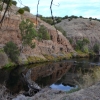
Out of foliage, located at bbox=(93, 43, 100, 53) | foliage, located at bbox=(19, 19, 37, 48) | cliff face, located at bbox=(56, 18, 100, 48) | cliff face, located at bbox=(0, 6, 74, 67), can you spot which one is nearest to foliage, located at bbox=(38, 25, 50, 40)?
cliff face, located at bbox=(0, 6, 74, 67)

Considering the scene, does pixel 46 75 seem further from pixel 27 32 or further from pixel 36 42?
pixel 36 42

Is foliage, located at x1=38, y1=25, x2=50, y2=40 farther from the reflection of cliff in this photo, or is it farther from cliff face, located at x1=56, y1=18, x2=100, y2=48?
cliff face, located at x1=56, y1=18, x2=100, y2=48

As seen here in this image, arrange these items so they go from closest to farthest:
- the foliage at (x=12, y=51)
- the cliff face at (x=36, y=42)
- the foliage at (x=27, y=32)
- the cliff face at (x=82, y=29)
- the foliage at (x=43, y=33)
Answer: the foliage at (x=12, y=51) → the foliage at (x=27, y=32) → the cliff face at (x=36, y=42) → the foliage at (x=43, y=33) → the cliff face at (x=82, y=29)

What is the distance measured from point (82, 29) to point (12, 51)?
46283 mm

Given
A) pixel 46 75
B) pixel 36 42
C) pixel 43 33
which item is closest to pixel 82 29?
pixel 43 33

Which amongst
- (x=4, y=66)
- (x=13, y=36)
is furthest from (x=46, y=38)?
(x=4, y=66)

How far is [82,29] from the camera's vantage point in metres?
86.8

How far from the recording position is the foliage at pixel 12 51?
1758 inches

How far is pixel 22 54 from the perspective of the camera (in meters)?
49.8

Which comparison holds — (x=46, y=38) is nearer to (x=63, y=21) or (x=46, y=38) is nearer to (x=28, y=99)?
(x=63, y=21)

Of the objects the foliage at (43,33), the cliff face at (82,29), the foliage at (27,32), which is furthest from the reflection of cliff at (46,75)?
the cliff face at (82,29)

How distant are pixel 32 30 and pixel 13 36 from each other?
664cm

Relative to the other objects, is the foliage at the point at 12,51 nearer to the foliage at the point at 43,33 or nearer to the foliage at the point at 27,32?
the foliage at the point at 27,32

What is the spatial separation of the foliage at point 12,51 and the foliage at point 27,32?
3.85 m
